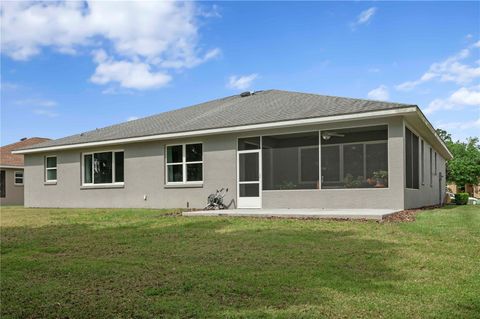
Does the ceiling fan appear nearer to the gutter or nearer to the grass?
the gutter

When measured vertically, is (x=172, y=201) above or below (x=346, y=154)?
below

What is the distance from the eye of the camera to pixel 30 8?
35.7ft

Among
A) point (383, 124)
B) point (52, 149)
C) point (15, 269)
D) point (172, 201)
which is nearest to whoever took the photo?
point (15, 269)

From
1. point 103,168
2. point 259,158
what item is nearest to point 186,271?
point 259,158

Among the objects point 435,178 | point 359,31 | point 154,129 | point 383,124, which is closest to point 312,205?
point 383,124

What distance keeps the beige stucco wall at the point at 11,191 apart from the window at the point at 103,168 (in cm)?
1117

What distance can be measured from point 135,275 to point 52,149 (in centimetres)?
1745

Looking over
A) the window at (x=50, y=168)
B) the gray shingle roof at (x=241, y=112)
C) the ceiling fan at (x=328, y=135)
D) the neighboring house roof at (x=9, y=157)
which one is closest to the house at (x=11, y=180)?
the neighboring house roof at (x=9, y=157)

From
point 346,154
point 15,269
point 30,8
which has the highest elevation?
point 30,8

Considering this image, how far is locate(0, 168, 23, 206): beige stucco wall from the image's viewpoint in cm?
2833

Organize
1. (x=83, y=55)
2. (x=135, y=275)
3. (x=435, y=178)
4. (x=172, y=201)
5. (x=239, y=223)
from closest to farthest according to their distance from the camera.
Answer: (x=135, y=275) < (x=239, y=223) < (x=83, y=55) < (x=172, y=201) < (x=435, y=178)

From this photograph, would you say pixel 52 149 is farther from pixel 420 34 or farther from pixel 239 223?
pixel 420 34

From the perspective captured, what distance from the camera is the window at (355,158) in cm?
1321

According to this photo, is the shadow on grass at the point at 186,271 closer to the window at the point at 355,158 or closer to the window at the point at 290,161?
the window at the point at 355,158
